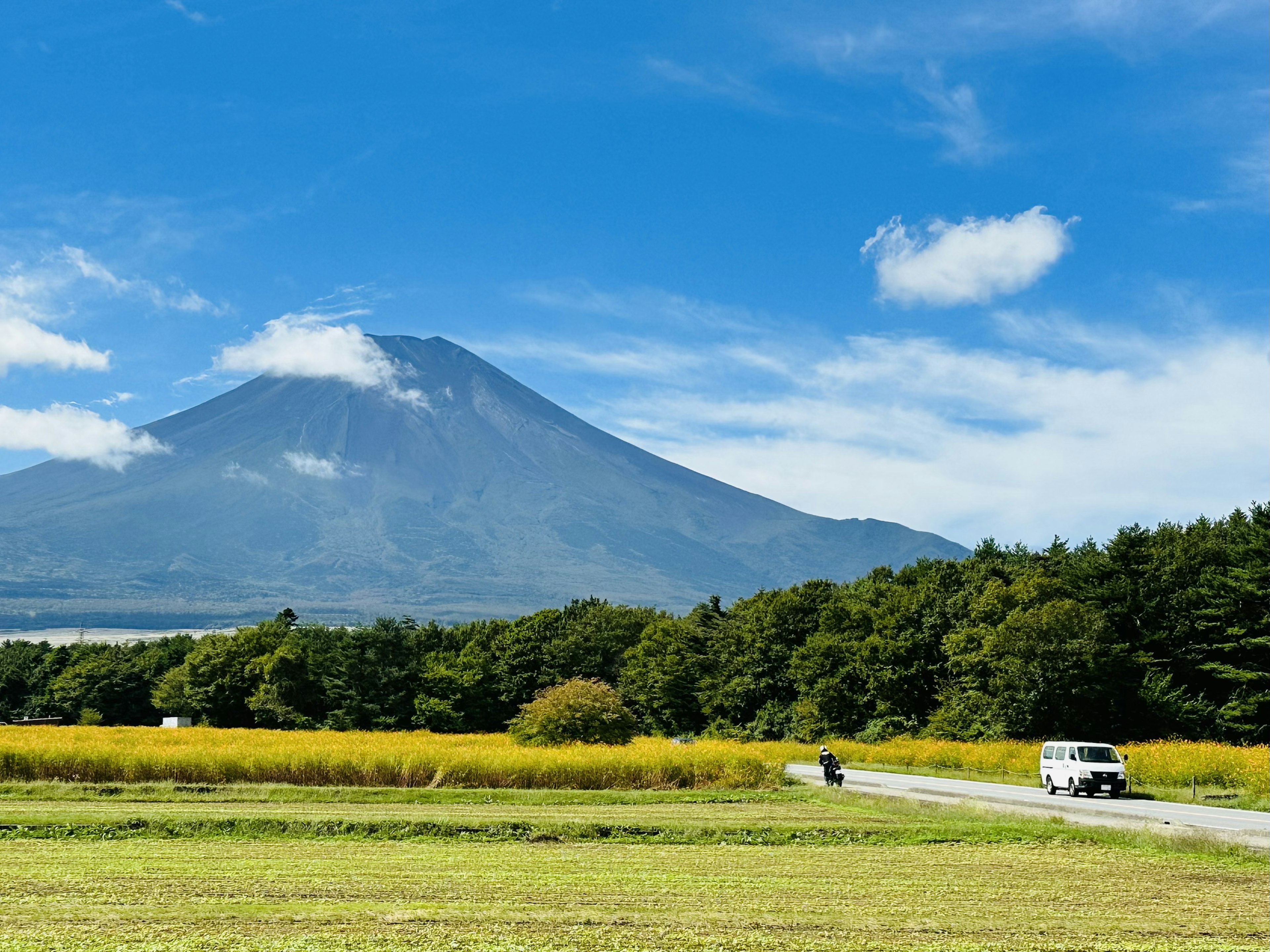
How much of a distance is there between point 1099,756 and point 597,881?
2525 cm

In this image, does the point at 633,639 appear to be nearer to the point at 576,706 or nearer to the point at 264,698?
the point at 264,698

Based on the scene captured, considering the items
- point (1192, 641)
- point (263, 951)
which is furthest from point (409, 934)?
point (1192, 641)

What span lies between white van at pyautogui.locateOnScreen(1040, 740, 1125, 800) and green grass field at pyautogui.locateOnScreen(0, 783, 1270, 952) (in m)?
9.50

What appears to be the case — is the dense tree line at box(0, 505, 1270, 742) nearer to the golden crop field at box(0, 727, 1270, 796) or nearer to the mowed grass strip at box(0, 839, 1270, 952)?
the golden crop field at box(0, 727, 1270, 796)

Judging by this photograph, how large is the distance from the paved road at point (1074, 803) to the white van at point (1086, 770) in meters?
0.41

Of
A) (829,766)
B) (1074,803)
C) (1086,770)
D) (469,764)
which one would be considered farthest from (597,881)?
(1086,770)

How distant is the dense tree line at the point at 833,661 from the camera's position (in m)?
54.3

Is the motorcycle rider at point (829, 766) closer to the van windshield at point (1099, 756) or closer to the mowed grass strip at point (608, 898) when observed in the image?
the van windshield at point (1099, 756)

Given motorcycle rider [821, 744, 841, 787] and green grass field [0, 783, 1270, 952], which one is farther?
motorcycle rider [821, 744, 841, 787]

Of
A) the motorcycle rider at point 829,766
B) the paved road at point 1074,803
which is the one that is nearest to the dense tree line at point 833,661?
the paved road at point 1074,803

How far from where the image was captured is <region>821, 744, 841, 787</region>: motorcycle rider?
119ft

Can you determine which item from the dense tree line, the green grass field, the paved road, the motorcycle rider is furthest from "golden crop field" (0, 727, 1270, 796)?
the dense tree line

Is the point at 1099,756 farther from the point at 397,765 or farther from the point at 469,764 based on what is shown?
the point at 397,765

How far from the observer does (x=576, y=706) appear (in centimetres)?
4806
